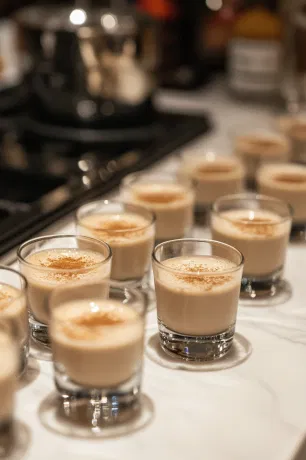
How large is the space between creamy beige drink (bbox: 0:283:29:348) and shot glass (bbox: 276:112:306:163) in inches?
44.7

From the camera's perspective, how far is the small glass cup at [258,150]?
5.93ft

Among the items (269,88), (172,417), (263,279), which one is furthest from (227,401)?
(269,88)

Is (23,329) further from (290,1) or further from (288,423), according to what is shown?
(290,1)

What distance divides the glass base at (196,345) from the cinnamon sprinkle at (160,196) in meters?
0.40

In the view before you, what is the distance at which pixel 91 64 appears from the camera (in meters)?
1.88

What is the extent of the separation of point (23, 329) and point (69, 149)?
1.02m

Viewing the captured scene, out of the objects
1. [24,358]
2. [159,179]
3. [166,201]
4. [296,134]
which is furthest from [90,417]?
[296,134]

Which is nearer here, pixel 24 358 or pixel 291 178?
pixel 24 358

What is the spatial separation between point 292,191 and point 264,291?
0.33m

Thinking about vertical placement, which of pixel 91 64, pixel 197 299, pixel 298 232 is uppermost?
pixel 91 64

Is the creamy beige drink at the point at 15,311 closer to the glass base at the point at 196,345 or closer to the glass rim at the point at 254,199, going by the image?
the glass base at the point at 196,345

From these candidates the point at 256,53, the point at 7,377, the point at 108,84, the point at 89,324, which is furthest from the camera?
the point at 256,53

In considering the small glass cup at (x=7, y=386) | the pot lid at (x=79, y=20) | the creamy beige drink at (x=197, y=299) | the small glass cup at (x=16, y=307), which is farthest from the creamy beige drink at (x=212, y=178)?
the small glass cup at (x=7, y=386)

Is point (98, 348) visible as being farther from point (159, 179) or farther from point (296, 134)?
point (296, 134)
